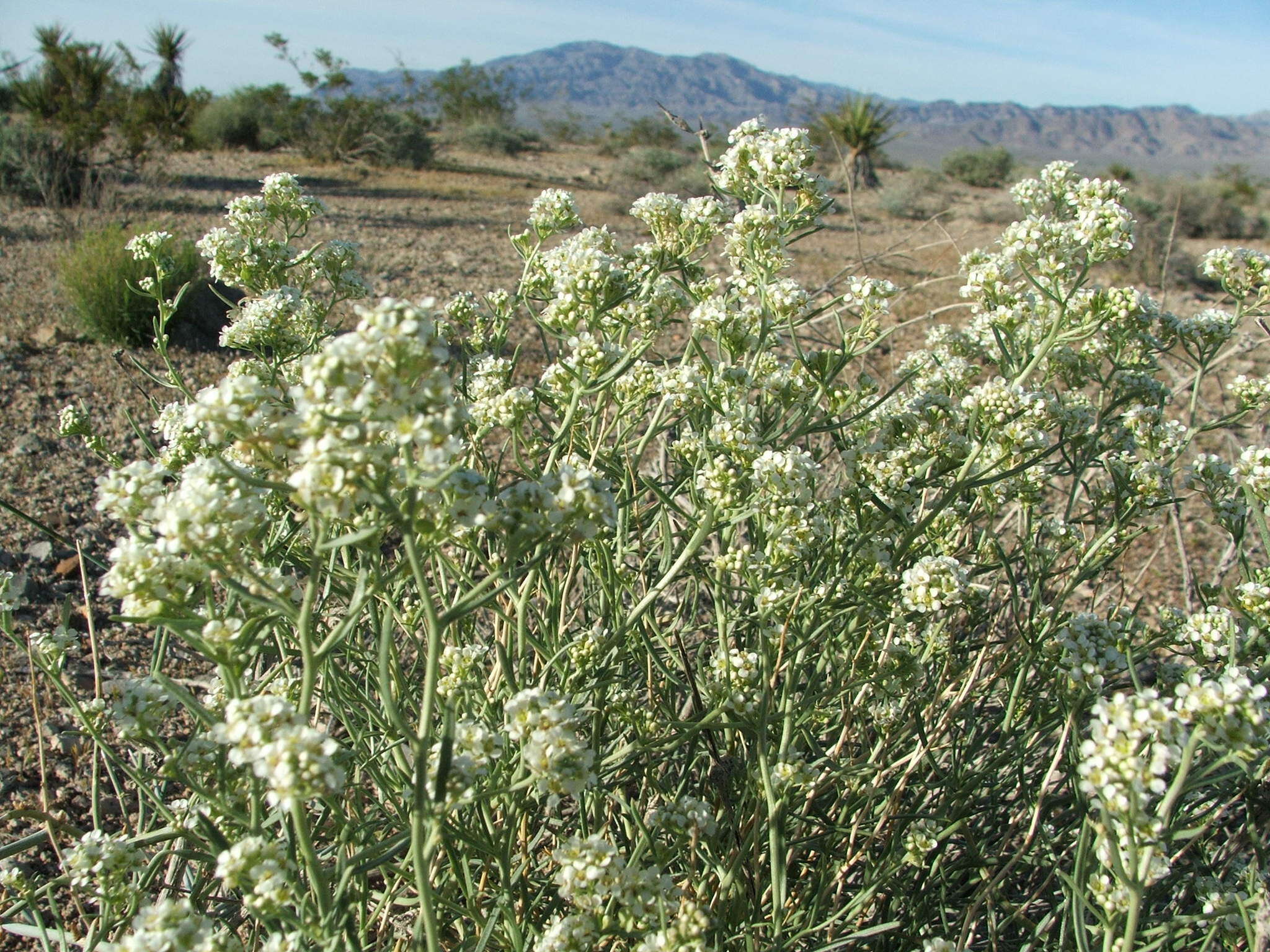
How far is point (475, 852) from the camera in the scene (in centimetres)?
187

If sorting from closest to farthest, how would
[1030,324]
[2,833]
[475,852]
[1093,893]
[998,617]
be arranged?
[1093,893] → [475,852] → [1030,324] → [2,833] → [998,617]

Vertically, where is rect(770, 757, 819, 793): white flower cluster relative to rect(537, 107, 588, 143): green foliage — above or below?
below

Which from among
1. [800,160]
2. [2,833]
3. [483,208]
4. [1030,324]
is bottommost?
[2,833]

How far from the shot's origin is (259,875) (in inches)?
47.7

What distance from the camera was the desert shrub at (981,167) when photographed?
96.6 feet

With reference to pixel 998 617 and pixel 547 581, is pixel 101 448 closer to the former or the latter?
pixel 547 581

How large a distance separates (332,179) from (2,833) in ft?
55.8

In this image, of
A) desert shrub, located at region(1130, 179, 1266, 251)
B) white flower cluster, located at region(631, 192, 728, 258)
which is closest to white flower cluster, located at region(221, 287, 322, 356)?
white flower cluster, located at region(631, 192, 728, 258)

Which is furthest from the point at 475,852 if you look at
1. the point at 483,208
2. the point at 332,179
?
the point at 332,179

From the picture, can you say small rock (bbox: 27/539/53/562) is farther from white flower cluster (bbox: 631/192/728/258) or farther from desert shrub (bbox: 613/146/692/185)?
desert shrub (bbox: 613/146/692/185)

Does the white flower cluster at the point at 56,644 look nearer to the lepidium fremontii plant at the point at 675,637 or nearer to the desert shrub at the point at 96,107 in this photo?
the lepidium fremontii plant at the point at 675,637

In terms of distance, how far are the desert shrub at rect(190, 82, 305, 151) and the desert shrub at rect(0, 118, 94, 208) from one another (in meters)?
8.97

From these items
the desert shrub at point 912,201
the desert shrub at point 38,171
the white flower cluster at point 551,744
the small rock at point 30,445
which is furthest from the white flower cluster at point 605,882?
the desert shrub at point 912,201

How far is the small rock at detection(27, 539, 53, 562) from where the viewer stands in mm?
3922
